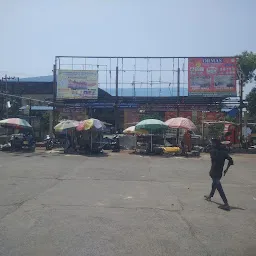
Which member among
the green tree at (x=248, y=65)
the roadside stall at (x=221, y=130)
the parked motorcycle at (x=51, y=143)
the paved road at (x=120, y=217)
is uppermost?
the green tree at (x=248, y=65)

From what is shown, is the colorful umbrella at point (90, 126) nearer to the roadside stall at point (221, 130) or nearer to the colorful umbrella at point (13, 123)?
the colorful umbrella at point (13, 123)

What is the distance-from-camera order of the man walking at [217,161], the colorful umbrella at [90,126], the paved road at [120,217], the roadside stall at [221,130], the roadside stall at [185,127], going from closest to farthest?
the paved road at [120,217] → the man walking at [217,161] → the colorful umbrella at [90,126] → the roadside stall at [185,127] → the roadside stall at [221,130]

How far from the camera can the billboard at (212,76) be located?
105 feet

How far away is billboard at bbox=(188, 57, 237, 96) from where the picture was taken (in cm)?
3189

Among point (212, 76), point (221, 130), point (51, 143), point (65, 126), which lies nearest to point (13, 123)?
point (51, 143)

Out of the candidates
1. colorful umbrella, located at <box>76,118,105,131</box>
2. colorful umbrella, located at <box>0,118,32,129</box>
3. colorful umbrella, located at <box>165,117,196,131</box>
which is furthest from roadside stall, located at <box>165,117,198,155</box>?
colorful umbrella, located at <box>0,118,32,129</box>

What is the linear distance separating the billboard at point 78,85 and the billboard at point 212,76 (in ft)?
28.2

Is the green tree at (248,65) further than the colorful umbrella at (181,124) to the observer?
Yes

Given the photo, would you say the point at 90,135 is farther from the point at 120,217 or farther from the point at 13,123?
the point at 120,217

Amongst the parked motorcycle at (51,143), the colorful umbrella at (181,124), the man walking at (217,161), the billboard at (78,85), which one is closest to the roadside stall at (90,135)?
the parked motorcycle at (51,143)

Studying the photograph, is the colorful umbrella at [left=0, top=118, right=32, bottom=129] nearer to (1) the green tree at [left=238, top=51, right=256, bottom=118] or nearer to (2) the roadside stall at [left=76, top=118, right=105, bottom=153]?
(2) the roadside stall at [left=76, top=118, right=105, bottom=153]

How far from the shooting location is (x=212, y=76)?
3212cm

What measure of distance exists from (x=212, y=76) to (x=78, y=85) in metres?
11.8

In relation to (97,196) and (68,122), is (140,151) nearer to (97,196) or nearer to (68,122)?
(68,122)
